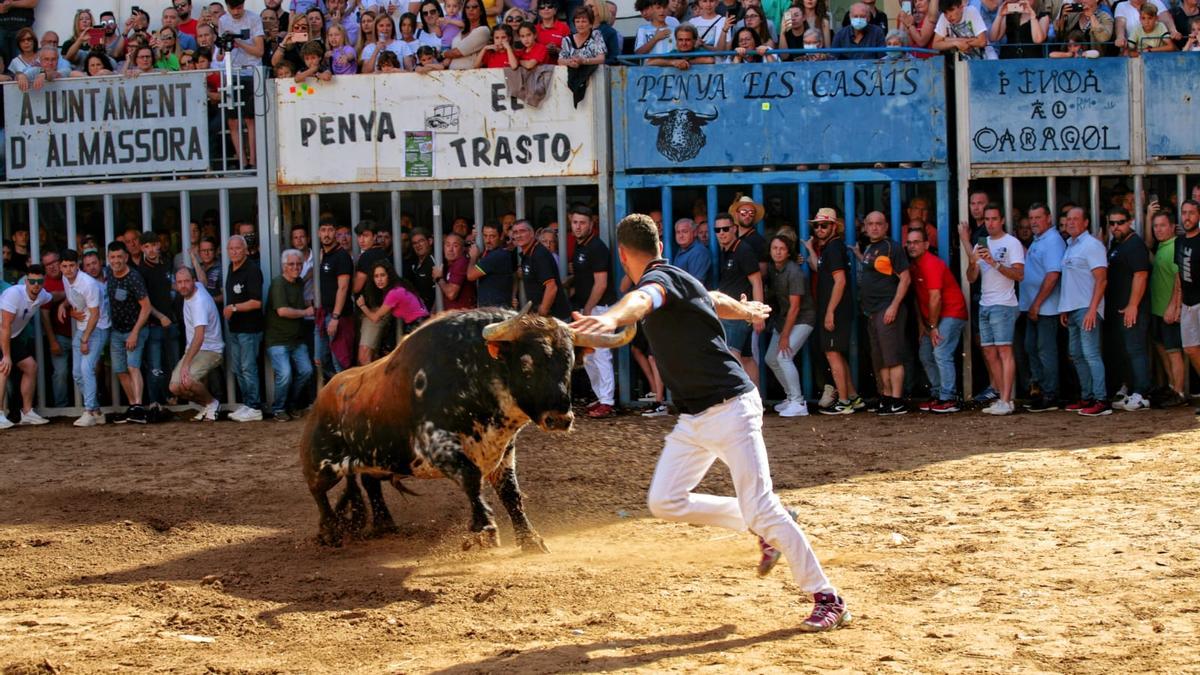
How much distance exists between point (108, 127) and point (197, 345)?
9.64 feet

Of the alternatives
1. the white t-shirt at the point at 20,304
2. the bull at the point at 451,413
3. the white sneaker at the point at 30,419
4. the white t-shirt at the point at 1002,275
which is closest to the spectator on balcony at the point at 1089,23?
the white t-shirt at the point at 1002,275

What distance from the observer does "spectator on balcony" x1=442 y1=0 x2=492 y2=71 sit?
636 inches

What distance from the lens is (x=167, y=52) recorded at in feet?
57.6

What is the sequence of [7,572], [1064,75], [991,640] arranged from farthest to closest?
[1064,75] → [7,572] → [991,640]

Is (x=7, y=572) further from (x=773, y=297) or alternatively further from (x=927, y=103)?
(x=927, y=103)

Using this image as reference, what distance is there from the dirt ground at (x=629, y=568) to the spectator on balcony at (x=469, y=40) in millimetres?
5041

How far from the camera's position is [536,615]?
7.43 metres

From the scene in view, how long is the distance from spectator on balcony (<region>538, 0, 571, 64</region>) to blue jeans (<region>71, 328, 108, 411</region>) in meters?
5.80

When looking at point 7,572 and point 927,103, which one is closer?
point 7,572

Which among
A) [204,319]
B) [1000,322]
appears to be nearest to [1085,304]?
[1000,322]

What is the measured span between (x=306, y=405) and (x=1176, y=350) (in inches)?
359

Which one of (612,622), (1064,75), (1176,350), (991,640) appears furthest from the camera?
(1064,75)

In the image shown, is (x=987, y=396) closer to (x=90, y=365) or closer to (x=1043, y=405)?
(x=1043, y=405)

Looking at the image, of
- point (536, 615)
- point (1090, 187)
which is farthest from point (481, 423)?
point (1090, 187)
